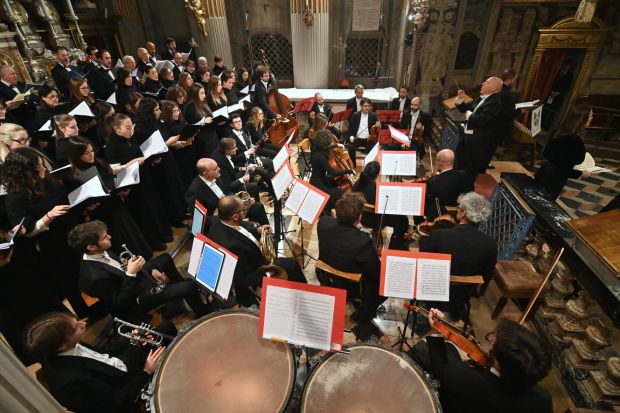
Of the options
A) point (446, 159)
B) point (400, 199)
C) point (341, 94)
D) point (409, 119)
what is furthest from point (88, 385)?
point (341, 94)

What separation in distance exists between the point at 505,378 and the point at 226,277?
2.04 meters

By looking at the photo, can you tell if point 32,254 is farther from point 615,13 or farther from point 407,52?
point 615,13

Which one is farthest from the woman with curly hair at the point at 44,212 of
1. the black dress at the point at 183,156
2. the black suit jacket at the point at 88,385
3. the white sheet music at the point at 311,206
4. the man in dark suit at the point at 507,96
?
the man in dark suit at the point at 507,96

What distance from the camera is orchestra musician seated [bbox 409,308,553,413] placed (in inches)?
69.6

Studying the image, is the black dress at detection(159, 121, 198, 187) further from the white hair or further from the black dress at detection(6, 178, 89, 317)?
the white hair

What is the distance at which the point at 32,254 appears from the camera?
3271mm

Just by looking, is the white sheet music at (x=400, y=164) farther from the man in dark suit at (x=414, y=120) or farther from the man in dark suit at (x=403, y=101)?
the man in dark suit at (x=403, y=101)

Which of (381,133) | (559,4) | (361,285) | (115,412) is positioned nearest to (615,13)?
(559,4)

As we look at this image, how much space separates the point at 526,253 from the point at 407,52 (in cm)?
753

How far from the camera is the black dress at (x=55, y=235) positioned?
122 inches

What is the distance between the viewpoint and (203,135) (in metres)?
5.46

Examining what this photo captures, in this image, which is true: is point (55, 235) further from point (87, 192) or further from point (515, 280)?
point (515, 280)

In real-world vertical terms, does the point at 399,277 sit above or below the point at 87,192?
below

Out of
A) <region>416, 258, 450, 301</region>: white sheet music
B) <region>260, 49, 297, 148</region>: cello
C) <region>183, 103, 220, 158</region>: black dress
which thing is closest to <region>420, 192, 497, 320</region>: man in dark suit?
<region>416, 258, 450, 301</region>: white sheet music
